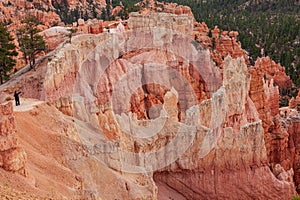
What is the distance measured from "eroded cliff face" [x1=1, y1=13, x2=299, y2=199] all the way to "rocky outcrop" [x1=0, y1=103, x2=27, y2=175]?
136 inches

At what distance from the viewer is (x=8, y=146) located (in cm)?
910

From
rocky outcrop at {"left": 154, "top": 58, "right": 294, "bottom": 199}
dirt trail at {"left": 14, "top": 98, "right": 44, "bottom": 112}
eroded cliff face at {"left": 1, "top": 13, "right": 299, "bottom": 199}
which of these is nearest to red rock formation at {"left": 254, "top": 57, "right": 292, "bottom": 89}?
eroded cliff face at {"left": 1, "top": 13, "right": 299, "bottom": 199}

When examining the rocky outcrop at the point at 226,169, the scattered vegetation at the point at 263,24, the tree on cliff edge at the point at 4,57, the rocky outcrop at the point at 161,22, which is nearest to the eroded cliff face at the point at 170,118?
the rocky outcrop at the point at 226,169

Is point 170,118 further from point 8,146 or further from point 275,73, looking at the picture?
point 275,73

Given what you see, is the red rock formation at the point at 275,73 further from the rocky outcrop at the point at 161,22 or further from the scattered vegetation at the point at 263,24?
the rocky outcrop at the point at 161,22

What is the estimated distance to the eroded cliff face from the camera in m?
15.9

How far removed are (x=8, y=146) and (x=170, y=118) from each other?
9647 millimetres

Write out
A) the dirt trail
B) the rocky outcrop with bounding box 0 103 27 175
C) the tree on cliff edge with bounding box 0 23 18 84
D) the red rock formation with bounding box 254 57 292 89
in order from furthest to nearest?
the red rock formation with bounding box 254 57 292 89 < the tree on cliff edge with bounding box 0 23 18 84 < the dirt trail < the rocky outcrop with bounding box 0 103 27 175

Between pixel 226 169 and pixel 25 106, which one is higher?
pixel 25 106

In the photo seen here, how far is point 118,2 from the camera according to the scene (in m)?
72.9

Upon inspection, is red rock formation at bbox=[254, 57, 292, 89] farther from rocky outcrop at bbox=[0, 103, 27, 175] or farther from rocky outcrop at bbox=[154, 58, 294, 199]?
rocky outcrop at bbox=[0, 103, 27, 175]

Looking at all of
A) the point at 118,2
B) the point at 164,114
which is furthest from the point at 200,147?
the point at 118,2

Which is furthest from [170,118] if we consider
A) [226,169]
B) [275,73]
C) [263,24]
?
[263,24]

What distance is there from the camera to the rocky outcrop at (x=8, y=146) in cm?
907
